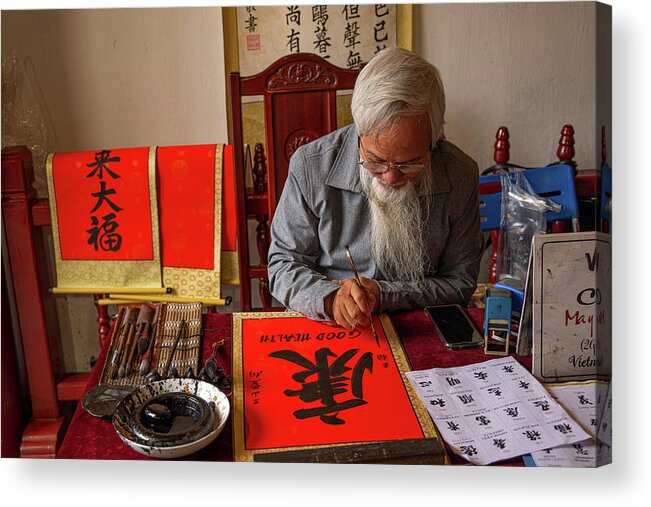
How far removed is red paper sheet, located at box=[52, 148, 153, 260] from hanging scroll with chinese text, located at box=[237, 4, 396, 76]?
0.25 meters

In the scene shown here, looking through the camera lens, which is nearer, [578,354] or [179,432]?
[179,432]

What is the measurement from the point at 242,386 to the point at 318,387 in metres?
0.10

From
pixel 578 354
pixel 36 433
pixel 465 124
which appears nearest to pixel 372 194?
pixel 465 124

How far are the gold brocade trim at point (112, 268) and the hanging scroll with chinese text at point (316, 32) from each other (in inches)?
9.3

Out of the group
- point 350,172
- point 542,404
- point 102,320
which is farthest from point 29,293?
point 542,404

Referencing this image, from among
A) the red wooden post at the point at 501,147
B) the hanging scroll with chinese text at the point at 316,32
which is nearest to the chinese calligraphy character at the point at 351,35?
the hanging scroll with chinese text at the point at 316,32

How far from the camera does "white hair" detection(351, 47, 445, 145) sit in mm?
857

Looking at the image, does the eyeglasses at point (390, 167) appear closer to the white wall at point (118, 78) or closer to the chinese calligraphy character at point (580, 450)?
the white wall at point (118, 78)

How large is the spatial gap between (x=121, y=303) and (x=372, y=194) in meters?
0.46

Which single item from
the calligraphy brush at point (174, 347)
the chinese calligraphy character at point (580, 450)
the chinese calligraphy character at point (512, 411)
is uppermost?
the calligraphy brush at point (174, 347)

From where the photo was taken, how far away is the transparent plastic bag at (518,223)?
3.19 ft

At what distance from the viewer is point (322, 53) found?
3.11ft

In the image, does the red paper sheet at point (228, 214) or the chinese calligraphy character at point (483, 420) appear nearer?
the chinese calligraphy character at point (483, 420)

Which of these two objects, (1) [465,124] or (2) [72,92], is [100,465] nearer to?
(2) [72,92]
